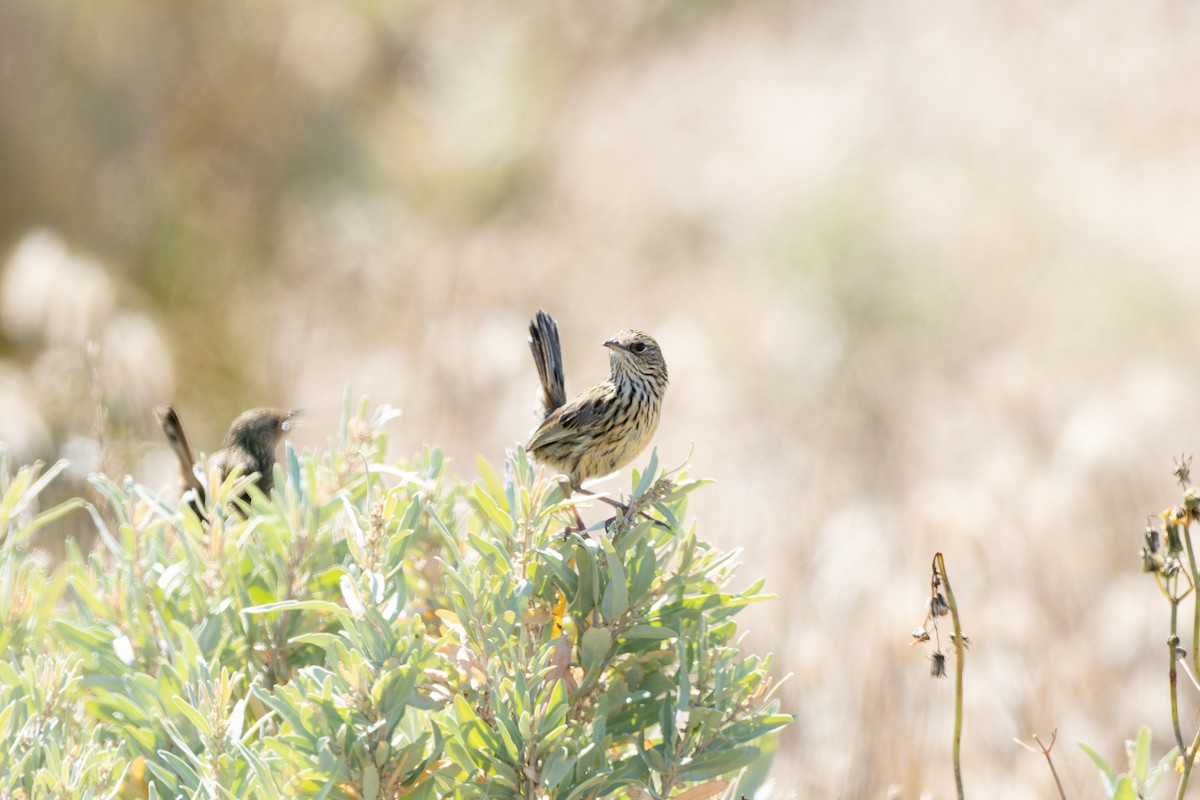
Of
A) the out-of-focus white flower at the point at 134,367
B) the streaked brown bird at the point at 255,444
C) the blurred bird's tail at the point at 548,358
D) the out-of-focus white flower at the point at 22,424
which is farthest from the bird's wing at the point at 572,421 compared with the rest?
the out-of-focus white flower at the point at 22,424

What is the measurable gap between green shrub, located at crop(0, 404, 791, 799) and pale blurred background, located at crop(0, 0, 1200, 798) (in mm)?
947

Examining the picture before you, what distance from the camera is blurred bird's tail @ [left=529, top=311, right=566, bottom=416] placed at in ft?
7.31

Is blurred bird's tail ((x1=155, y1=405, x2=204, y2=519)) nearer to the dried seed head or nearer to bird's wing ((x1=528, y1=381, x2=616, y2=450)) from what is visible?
bird's wing ((x1=528, y1=381, x2=616, y2=450))

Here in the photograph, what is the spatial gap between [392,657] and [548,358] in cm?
110

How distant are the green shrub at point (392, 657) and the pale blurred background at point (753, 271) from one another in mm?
947

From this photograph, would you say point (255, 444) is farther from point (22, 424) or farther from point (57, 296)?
point (57, 296)

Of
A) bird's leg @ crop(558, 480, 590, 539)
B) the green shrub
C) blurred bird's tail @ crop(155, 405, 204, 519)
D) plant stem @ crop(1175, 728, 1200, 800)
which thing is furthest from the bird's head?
plant stem @ crop(1175, 728, 1200, 800)

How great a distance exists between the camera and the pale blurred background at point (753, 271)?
3604mm

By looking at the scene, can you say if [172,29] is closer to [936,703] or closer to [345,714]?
[936,703]

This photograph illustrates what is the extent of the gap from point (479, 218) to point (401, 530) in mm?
7332

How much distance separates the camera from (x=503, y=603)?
1.29m

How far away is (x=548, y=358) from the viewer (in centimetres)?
227

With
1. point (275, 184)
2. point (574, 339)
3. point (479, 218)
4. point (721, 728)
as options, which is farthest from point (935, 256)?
point (721, 728)

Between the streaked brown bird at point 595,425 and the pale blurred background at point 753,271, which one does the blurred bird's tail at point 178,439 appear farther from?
the streaked brown bird at point 595,425
